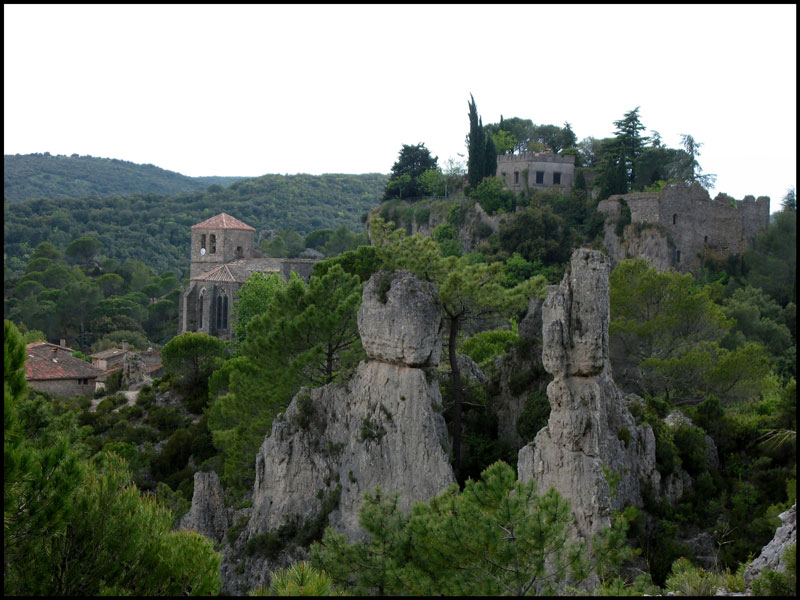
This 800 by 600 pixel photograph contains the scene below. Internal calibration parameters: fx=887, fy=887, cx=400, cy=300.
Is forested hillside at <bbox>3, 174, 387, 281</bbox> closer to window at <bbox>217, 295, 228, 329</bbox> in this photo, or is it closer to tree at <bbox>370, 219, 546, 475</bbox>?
window at <bbox>217, 295, 228, 329</bbox>

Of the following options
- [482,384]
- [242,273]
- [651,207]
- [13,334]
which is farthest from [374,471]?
[242,273]

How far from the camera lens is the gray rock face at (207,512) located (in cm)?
2222

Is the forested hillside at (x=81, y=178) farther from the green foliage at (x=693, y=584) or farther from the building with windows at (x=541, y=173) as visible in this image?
the green foliage at (x=693, y=584)

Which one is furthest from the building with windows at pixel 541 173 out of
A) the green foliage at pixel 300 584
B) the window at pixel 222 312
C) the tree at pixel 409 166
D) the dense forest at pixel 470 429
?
the green foliage at pixel 300 584

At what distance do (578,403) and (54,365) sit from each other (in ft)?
129

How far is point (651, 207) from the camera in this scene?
52.3 metres

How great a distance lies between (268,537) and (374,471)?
9.38ft

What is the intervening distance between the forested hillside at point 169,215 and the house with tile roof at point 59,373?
42075mm

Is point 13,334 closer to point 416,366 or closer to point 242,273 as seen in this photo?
point 416,366

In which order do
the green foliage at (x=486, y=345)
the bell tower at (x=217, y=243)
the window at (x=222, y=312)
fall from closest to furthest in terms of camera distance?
the green foliage at (x=486, y=345) → the window at (x=222, y=312) → the bell tower at (x=217, y=243)

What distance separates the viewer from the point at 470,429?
20.6 m

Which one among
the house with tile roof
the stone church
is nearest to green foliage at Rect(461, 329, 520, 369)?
the house with tile roof

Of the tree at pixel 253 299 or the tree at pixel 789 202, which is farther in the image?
the tree at pixel 789 202

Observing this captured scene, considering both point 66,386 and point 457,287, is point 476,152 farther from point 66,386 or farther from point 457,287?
point 457,287
